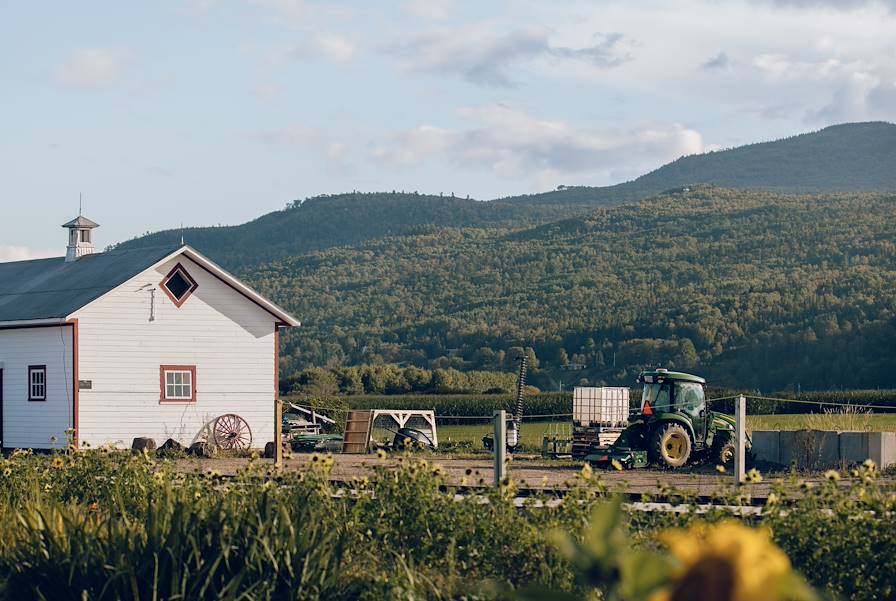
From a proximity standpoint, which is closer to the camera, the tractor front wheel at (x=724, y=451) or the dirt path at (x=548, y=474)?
the dirt path at (x=548, y=474)

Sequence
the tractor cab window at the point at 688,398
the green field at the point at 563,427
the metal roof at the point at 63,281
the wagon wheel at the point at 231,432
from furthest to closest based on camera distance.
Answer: the green field at the point at 563,427 < the wagon wheel at the point at 231,432 < the metal roof at the point at 63,281 < the tractor cab window at the point at 688,398

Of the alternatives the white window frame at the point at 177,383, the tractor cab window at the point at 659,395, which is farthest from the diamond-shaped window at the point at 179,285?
the tractor cab window at the point at 659,395

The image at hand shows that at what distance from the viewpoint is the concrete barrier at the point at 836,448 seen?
24.2m

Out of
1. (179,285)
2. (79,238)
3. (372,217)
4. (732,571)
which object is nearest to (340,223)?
(372,217)

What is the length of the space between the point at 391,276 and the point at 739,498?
422 feet

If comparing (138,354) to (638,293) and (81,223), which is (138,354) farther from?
(638,293)

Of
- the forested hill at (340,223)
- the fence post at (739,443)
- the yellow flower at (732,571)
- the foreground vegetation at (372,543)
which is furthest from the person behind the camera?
the forested hill at (340,223)

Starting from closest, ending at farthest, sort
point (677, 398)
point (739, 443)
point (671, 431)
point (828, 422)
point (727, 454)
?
point (739, 443)
point (671, 431)
point (727, 454)
point (677, 398)
point (828, 422)

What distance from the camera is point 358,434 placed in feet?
114

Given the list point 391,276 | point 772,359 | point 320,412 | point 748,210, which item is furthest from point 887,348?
point 391,276

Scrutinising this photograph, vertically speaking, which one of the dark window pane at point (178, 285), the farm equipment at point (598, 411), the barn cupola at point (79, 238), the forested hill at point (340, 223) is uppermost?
the forested hill at point (340, 223)

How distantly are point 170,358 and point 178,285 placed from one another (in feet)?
6.60

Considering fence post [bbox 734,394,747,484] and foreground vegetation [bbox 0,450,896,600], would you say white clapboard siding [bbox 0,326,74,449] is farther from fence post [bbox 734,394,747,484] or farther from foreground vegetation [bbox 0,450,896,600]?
foreground vegetation [bbox 0,450,896,600]

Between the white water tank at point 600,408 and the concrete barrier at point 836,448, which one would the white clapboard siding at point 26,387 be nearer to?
the white water tank at point 600,408
